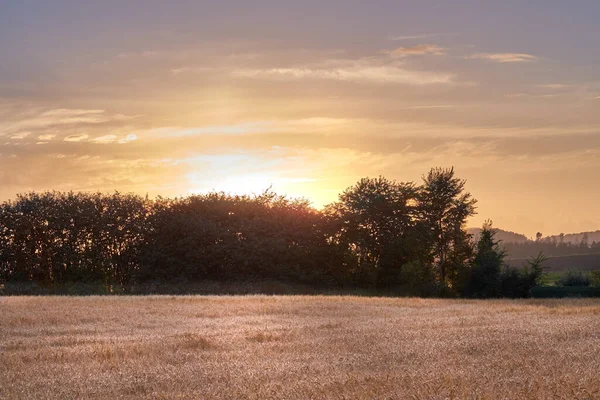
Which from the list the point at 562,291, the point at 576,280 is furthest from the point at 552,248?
the point at 562,291

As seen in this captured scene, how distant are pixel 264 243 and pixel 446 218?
12285 mm

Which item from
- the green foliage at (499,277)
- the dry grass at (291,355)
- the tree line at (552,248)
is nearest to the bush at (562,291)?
the green foliage at (499,277)

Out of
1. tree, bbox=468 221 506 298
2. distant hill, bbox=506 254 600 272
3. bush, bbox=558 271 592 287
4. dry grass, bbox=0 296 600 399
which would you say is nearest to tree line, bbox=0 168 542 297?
tree, bbox=468 221 506 298

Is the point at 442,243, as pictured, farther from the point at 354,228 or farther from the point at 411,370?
the point at 411,370

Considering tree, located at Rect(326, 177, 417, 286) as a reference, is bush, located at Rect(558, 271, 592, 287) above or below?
below

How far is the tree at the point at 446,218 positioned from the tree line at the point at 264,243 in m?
0.07

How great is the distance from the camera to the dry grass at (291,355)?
948 centimetres

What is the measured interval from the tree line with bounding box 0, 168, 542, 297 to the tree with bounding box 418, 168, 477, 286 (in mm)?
67

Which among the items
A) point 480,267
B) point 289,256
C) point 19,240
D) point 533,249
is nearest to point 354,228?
point 289,256

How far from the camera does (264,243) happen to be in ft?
146

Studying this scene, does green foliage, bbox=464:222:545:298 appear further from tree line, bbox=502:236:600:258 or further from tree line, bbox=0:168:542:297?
tree line, bbox=502:236:600:258

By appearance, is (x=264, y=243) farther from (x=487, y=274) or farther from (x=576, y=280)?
(x=576, y=280)

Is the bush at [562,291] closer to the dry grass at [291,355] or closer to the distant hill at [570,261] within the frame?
the dry grass at [291,355]

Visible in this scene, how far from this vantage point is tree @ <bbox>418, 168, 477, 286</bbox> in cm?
4594
